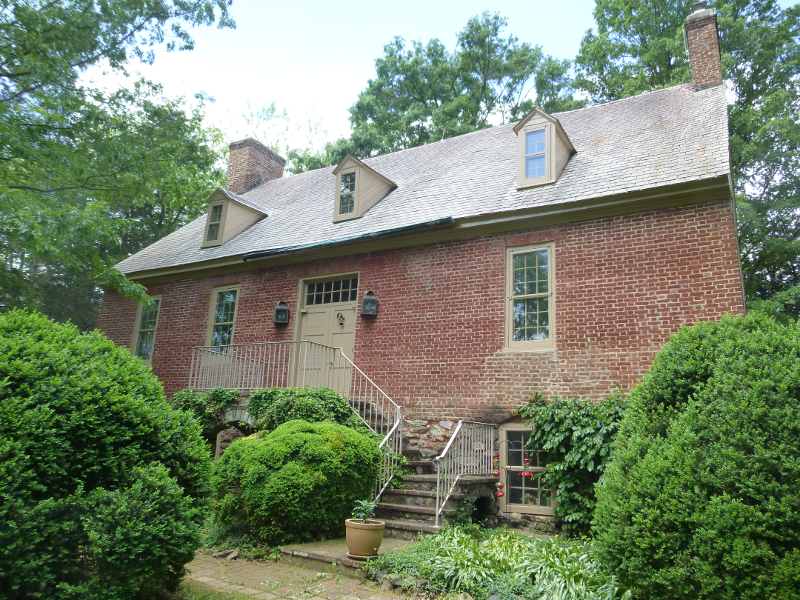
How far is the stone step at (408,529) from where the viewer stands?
6828mm

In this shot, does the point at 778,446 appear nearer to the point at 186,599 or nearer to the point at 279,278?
the point at 186,599

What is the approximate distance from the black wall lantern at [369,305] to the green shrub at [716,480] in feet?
22.2

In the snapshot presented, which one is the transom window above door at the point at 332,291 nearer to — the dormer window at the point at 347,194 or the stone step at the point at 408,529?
the dormer window at the point at 347,194

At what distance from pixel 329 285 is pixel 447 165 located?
400cm

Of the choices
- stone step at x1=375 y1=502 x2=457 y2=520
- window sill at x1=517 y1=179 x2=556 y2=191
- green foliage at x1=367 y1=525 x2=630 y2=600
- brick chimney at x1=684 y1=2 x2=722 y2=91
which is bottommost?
green foliage at x1=367 y1=525 x2=630 y2=600

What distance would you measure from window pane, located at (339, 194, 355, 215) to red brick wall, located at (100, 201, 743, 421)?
1530 millimetres

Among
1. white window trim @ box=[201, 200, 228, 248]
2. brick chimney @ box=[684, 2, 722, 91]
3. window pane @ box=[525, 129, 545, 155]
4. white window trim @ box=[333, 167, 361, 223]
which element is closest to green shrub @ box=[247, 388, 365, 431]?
white window trim @ box=[333, 167, 361, 223]

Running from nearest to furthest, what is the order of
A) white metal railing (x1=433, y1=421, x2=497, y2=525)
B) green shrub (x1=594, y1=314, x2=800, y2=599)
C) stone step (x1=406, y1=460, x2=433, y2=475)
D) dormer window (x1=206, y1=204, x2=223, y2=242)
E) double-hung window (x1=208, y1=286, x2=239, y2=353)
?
green shrub (x1=594, y1=314, x2=800, y2=599) < white metal railing (x1=433, y1=421, x2=497, y2=525) < stone step (x1=406, y1=460, x2=433, y2=475) < double-hung window (x1=208, y1=286, x2=239, y2=353) < dormer window (x1=206, y1=204, x2=223, y2=242)

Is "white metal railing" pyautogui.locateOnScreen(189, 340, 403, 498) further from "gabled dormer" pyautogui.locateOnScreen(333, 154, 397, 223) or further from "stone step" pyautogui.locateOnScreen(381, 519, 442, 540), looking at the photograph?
"gabled dormer" pyautogui.locateOnScreen(333, 154, 397, 223)

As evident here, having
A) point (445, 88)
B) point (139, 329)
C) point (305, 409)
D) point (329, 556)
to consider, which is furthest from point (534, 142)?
point (445, 88)

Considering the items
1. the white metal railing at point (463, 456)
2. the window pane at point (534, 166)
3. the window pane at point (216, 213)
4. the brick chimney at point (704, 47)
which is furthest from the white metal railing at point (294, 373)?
the brick chimney at point (704, 47)

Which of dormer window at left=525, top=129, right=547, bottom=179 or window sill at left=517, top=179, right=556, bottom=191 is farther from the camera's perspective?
dormer window at left=525, top=129, right=547, bottom=179

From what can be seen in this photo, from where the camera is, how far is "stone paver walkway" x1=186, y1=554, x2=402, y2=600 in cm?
516

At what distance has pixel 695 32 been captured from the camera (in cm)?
1145
